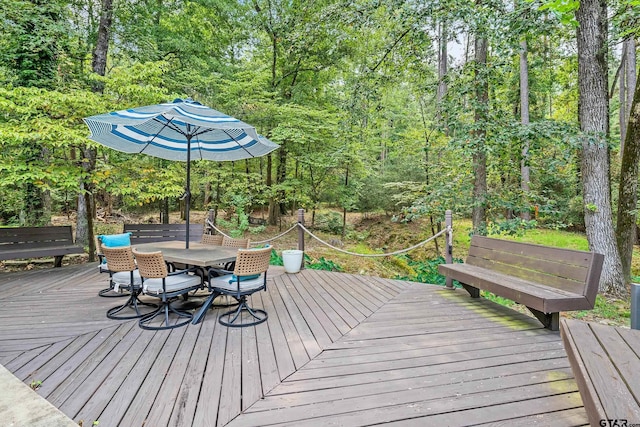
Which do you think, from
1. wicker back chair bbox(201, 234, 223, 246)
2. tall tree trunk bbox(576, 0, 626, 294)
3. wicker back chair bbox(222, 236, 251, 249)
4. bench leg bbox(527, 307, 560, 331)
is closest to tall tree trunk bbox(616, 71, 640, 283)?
tall tree trunk bbox(576, 0, 626, 294)

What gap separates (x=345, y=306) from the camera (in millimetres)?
3715

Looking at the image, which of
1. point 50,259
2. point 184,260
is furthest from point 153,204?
point 184,260

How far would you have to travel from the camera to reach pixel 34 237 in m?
5.15

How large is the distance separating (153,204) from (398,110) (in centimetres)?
1281

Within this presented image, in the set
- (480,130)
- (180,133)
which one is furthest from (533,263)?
(180,133)

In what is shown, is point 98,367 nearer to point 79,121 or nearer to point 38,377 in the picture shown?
point 38,377

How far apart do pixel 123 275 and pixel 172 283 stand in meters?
0.72

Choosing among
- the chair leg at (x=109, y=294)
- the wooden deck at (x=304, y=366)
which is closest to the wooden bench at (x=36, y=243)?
the wooden deck at (x=304, y=366)

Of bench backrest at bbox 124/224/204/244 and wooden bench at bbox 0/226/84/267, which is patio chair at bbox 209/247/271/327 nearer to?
bench backrest at bbox 124/224/204/244

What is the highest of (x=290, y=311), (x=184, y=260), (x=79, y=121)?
(x=79, y=121)

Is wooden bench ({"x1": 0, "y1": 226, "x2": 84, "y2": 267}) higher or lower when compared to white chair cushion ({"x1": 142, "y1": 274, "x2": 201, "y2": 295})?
higher

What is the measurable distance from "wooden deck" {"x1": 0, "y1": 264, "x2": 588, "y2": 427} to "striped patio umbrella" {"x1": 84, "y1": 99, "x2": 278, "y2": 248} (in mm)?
1586

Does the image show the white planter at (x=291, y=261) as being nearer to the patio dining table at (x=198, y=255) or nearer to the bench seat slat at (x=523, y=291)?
the patio dining table at (x=198, y=255)

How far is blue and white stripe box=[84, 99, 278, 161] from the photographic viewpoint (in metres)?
3.13
